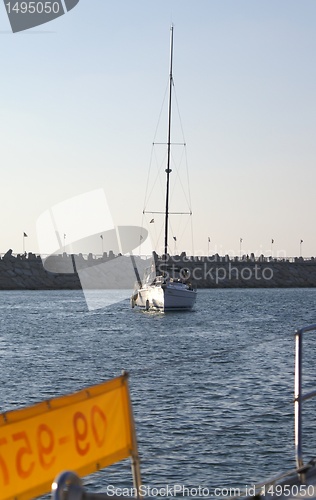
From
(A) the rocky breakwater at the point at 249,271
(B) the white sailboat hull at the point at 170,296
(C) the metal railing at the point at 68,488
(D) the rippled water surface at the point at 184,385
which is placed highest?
(A) the rocky breakwater at the point at 249,271

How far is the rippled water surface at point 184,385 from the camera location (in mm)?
14641

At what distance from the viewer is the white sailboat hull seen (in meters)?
59.9

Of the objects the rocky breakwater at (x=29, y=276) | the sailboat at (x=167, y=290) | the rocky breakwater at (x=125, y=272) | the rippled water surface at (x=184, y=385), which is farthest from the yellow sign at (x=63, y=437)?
the rocky breakwater at (x=29, y=276)

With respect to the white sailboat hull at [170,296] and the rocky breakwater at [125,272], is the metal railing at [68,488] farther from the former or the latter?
the rocky breakwater at [125,272]

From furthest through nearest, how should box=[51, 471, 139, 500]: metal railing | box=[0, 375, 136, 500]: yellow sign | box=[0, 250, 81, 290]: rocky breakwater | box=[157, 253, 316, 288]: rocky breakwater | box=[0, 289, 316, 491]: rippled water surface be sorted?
1. box=[157, 253, 316, 288]: rocky breakwater
2. box=[0, 250, 81, 290]: rocky breakwater
3. box=[0, 289, 316, 491]: rippled water surface
4. box=[0, 375, 136, 500]: yellow sign
5. box=[51, 471, 139, 500]: metal railing

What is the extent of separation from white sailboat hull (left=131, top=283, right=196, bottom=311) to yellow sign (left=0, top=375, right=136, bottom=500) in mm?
54191

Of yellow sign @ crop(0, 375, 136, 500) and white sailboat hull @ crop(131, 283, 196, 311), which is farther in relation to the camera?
white sailboat hull @ crop(131, 283, 196, 311)

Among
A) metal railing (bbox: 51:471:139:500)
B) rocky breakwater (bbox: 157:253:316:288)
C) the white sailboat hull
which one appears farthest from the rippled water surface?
rocky breakwater (bbox: 157:253:316:288)

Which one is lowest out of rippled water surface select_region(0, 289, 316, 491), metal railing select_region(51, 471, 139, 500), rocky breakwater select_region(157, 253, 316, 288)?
rippled water surface select_region(0, 289, 316, 491)

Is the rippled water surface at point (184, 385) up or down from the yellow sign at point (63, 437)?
down

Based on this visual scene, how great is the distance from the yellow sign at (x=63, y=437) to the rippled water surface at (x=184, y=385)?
0.43 m

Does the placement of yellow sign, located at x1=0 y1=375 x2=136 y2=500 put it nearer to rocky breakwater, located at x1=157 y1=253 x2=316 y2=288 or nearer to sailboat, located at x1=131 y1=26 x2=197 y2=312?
sailboat, located at x1=131 y1=26 x2=197 y2=312

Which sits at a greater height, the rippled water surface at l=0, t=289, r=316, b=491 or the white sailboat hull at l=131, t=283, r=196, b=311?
the white sailboat hull at l=131, t=283, r=196, b=311

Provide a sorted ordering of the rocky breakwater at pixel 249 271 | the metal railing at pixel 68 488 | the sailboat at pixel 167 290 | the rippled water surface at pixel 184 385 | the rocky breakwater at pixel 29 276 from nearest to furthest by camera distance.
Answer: the metal railing at pixel 68 488
the rippled water surface at pixel 184 385
the sailboat at pixel 167 290
the rocky breakwater at pixel 29 276
the rocky breakwater at pixel 249 271
